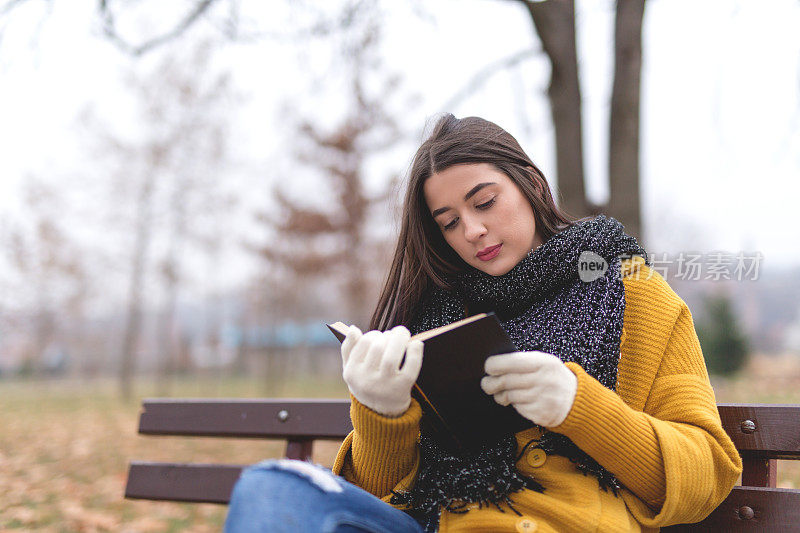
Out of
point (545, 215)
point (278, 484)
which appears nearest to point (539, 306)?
point (545, 215)

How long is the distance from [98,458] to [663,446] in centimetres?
623

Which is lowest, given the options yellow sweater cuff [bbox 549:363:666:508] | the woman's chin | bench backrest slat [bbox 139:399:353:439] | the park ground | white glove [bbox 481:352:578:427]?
the park ground

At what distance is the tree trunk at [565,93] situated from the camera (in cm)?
366

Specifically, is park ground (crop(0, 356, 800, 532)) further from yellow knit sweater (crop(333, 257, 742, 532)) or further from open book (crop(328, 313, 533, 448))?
open book (crop(328, 313, 533, 448))

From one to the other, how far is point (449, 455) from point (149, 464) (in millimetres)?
1446

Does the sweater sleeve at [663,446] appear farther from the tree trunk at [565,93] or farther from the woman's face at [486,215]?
the tree trunk at [565,93]

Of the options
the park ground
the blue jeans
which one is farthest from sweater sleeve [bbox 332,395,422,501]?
the park ground

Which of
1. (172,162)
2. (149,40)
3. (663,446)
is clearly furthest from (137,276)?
(663,446)

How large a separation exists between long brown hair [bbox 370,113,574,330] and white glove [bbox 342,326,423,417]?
0.54 meters

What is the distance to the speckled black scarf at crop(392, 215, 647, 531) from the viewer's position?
1.56 m

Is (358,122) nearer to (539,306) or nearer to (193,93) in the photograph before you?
(193,93)

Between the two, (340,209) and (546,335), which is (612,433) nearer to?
(546,335)

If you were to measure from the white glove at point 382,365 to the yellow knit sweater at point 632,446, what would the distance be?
0.35ft

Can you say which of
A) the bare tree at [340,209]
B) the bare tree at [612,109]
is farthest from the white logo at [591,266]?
the bare tree at [340,209]
